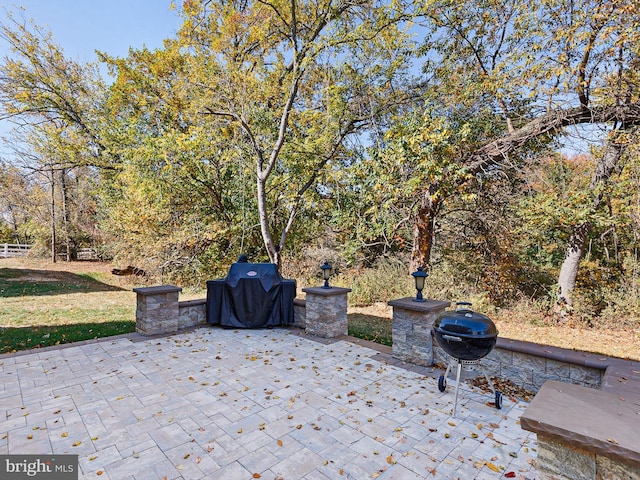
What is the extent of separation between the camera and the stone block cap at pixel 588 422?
1.36 meters

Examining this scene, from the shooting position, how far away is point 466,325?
2.85 meters

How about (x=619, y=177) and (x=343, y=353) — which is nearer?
(x=343, y=353)

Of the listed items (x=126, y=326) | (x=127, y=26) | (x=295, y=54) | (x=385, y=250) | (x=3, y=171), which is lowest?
(x=126, y=326)

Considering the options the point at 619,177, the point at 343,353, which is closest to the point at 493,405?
the point at 343,353

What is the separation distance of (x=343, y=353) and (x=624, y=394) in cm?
293

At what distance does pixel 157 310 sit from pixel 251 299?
1508 mm

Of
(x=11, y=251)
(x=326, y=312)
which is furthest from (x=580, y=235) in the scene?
(x=11, y=251)

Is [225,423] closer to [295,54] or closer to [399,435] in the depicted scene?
[399,435]

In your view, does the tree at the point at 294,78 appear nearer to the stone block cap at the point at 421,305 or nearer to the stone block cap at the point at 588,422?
the stone block cap at the point at 421,305

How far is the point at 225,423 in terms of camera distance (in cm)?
278

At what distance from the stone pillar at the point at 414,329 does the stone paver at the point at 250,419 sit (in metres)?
0.30

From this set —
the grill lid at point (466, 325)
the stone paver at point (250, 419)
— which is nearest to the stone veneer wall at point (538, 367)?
the stone paver at point (250, 419)

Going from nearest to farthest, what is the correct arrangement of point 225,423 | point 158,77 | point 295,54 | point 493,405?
1. point 225,423
2. point 493,405
3. point 295,54
4. point 158,77

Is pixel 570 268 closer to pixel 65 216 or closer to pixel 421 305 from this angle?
pixel 421 305
